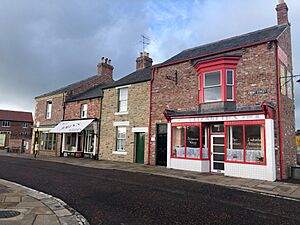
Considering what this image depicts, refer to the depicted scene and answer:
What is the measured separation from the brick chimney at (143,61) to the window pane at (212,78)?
1013cm

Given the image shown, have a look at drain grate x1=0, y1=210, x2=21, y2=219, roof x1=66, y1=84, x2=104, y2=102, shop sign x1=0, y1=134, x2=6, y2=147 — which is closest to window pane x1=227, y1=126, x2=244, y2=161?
drain grate x1=0, y1=210, x2=21, y2=219

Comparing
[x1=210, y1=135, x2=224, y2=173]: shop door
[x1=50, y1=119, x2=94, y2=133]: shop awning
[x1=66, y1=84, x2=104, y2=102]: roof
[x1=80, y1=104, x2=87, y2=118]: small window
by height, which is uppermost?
[x1=66, y1=84, x2=104, y2=102]: roof

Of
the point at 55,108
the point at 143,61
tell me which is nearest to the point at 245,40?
the point at 143,61

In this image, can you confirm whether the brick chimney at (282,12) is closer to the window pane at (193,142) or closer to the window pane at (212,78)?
the window pane at (212,78)

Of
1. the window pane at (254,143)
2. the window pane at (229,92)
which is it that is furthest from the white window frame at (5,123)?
the window pane at (254,143)

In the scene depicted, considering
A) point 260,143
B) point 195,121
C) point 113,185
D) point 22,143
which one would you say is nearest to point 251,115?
point 260,143

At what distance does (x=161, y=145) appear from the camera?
1661 cm

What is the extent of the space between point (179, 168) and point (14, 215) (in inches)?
419

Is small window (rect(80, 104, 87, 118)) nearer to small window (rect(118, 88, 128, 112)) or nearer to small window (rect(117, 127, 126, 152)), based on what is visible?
small window (rect(118, 88, 128, 112))

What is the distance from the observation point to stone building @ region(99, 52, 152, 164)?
1799 centimetres

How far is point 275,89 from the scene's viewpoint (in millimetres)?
12438

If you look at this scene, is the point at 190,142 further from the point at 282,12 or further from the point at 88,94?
the point at 88,94

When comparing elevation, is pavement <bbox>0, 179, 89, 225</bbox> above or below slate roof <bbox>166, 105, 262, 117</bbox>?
below

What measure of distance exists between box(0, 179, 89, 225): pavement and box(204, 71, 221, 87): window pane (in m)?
10.6
